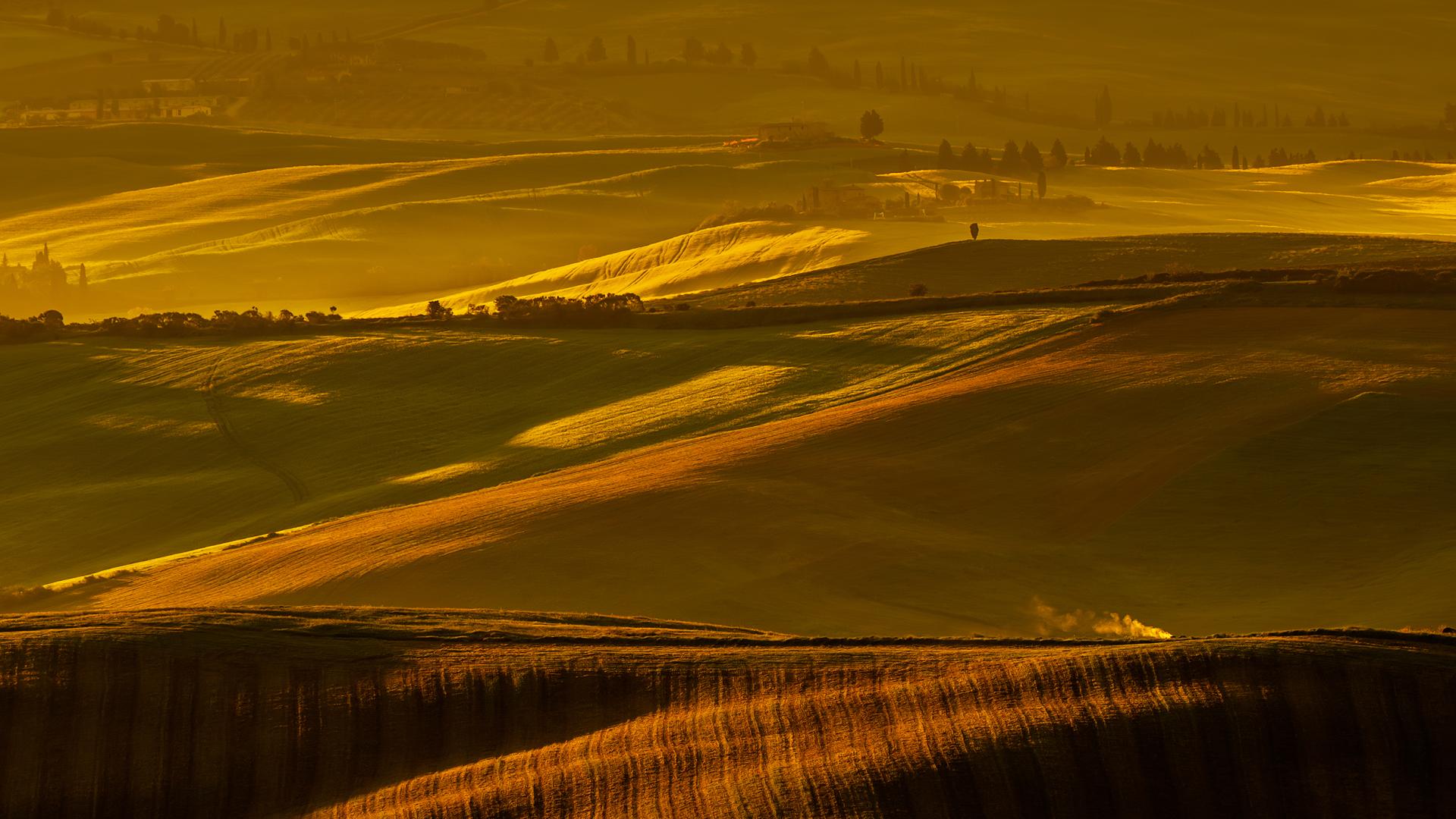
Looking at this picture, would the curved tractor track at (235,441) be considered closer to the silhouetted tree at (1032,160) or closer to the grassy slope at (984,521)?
the grassy slope at (984,521)

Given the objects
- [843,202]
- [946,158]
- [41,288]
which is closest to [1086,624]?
[843,202]

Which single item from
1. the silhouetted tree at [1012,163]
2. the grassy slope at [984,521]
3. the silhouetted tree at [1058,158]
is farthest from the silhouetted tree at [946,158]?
the grassy slope at [984,521]

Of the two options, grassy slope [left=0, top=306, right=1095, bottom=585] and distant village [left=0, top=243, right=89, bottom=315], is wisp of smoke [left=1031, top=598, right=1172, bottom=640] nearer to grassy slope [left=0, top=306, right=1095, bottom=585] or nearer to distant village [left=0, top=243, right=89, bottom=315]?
grassy slope [left=0, top=306, right=1095, bottom=585]

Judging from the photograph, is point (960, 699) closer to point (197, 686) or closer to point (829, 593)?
point (197, 686)

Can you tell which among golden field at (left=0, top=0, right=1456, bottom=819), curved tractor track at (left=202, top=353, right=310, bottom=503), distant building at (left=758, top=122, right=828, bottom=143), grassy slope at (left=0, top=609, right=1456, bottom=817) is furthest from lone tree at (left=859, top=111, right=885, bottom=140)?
grassy slope at (left=0, top=609, right=1456, bottom=817)

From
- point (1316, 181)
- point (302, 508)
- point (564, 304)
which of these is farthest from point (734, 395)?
point (1316, 181)

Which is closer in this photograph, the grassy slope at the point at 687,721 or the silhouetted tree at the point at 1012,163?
the grassy slope at the point at 687,721
